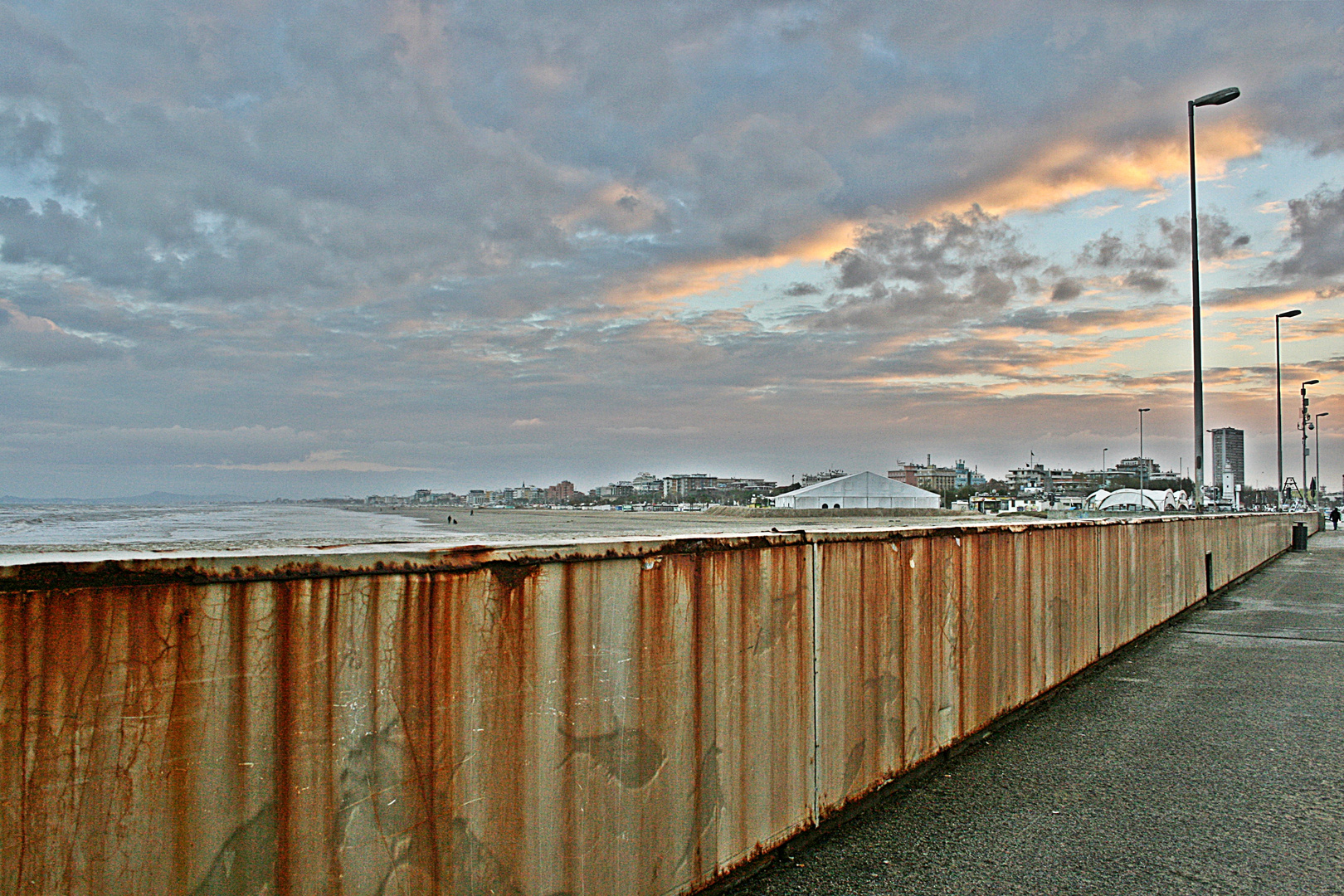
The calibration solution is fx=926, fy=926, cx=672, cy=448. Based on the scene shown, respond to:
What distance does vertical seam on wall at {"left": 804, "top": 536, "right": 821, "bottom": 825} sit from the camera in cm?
426

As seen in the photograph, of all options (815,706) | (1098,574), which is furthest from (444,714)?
(1098,574)

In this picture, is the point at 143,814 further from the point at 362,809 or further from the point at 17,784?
the point at 362,809

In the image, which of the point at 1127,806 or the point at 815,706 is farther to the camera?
the point at 1127,806

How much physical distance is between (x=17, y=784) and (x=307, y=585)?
730 mm

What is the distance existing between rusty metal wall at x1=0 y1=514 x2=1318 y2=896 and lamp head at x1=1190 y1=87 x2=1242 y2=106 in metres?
20.5

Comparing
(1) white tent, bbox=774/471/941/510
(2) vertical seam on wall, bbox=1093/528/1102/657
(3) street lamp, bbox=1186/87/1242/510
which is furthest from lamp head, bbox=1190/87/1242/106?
(1) white tent, bbox=774/471/941/510

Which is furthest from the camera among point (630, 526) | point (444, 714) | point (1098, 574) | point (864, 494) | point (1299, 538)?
point (864, 494)

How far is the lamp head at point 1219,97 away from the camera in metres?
20.1

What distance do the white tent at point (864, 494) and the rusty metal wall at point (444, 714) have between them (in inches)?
4507

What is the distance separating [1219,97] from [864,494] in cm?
10118

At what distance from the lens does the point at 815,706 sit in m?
4.30

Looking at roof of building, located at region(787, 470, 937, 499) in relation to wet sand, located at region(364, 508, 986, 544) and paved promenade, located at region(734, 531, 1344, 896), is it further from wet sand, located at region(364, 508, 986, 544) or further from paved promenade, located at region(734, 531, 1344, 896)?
paved promenade, located at region(734, 531, 1344, 896)

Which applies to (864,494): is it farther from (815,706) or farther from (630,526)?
(815,706)

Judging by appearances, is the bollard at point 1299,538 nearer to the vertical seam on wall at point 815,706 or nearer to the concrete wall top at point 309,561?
the vertical seam on wall at point 815,706
